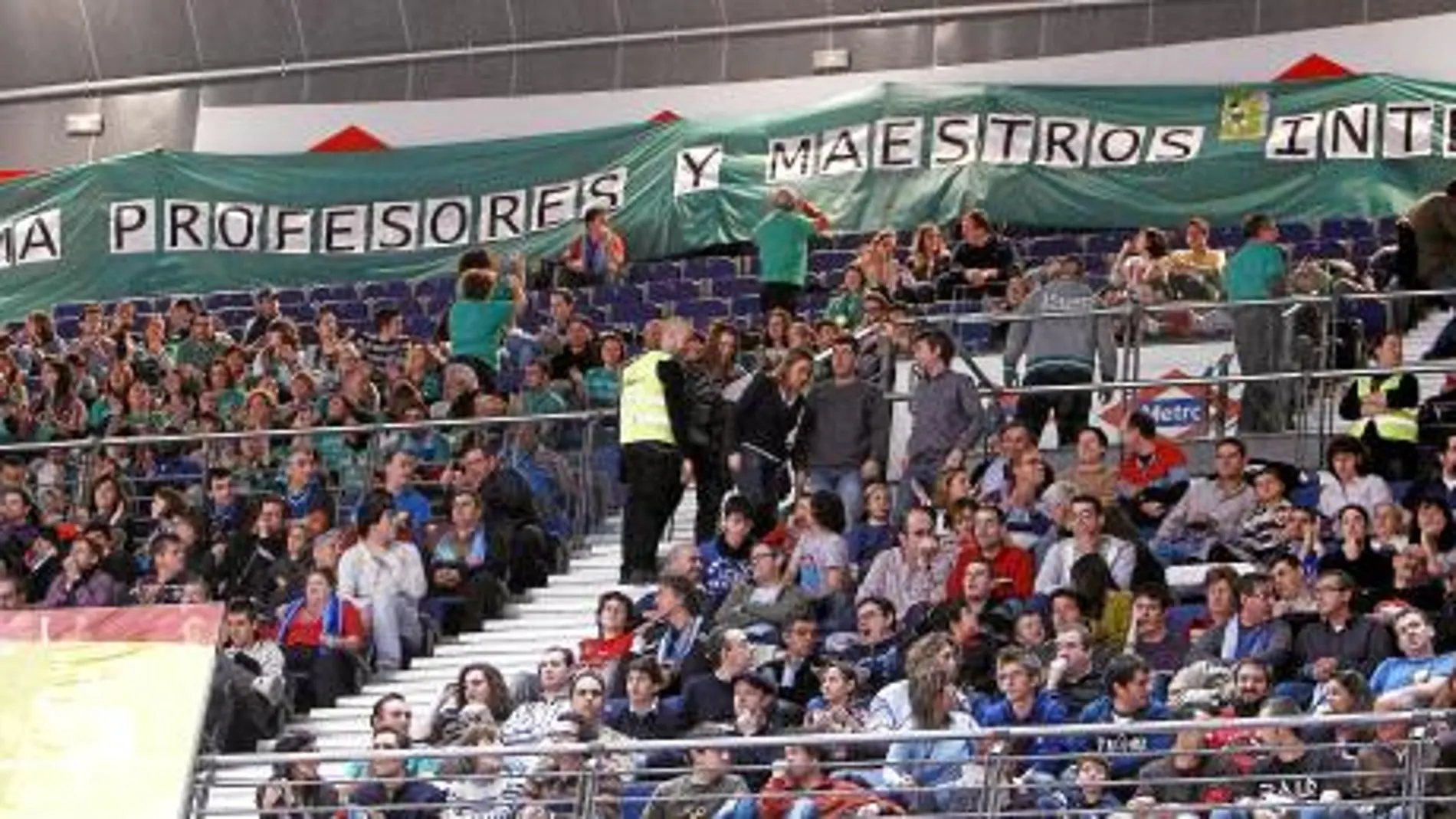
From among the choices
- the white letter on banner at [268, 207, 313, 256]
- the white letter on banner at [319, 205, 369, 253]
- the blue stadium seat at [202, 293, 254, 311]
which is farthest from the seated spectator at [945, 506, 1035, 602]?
the white letter on banner at [268, 207, 313, 256]

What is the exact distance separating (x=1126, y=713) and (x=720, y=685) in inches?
88.3

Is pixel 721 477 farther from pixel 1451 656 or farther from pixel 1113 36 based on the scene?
pixel 1113 36

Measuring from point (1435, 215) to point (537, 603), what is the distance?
17.7ft

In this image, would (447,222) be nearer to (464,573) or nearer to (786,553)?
(464,573)

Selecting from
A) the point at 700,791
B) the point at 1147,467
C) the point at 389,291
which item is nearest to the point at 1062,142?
the point at 389,291

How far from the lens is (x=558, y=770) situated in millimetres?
17531

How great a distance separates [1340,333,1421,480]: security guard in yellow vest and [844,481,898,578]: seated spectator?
223 cm

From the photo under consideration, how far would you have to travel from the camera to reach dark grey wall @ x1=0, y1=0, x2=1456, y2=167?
29719 mm

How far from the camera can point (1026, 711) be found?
17203 mm

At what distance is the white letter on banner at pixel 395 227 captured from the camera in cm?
3086

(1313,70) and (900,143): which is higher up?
(1313,70)

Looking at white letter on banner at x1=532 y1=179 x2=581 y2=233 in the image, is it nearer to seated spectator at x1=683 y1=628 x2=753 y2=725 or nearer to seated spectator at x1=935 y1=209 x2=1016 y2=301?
seated spectator at x1=935 y1=209 x2=1016 y2=301

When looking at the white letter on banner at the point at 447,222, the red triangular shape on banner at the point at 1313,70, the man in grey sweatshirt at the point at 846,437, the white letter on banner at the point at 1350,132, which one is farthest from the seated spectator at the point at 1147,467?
the white letter on banner at the point at 447,222

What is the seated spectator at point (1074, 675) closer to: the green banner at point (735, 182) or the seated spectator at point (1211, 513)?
the seated spectator at point (1211, 513)
